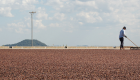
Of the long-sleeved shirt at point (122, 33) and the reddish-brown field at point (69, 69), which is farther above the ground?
the long-sleeved shirt at point (122, 33)

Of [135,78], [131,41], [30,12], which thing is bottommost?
[135,78]

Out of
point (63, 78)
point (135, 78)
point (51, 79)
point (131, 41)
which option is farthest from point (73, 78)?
point (131, 41)

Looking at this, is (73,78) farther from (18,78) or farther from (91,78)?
(18,78)

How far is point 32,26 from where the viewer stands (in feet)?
118

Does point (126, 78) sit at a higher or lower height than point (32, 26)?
lower

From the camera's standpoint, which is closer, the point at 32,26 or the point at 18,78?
the point at 18,78

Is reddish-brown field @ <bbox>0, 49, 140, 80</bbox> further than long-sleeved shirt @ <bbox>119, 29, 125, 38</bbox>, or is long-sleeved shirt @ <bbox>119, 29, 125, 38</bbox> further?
long-sleeved shirt @ <bbox>119, 29, 125, 38</bbox>

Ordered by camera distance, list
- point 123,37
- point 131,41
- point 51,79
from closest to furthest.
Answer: point 51,79 → point 123,37 → point 131,41

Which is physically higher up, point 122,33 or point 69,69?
point 122,33

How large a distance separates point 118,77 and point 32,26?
32.3 meters

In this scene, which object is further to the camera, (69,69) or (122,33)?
(122,33)

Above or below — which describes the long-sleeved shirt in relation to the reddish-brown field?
above

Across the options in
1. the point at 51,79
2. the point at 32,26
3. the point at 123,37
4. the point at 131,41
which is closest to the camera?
the point at 51,79

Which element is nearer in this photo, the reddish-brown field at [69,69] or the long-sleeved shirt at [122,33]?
the reddish-brown field at [69,69]
